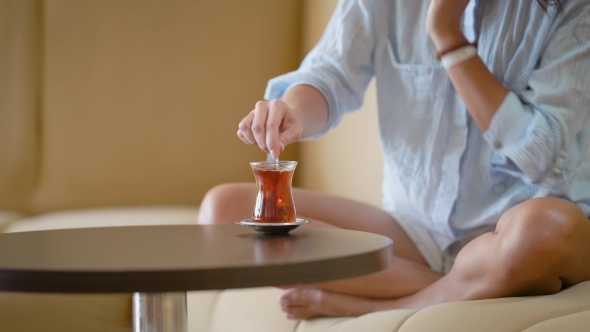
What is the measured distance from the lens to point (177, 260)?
63cm

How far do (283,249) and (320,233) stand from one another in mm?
190

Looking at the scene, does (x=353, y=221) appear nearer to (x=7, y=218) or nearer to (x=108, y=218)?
(x=108, y=218)

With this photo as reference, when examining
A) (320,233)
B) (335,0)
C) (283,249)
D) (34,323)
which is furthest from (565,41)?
(34,323)

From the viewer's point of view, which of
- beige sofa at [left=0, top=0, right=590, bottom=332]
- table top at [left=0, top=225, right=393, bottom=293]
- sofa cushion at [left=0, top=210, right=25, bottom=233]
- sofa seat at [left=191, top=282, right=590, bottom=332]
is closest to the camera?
table top at [left=0, top=225, right=393, bottom=293]

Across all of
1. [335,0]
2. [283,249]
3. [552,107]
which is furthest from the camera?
[335,0]

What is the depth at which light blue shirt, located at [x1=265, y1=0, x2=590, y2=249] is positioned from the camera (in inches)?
46.2

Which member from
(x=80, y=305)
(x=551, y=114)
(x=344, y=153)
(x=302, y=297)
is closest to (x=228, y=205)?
(x=302, y=297)

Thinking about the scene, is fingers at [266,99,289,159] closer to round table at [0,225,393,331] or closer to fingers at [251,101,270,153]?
fingers at [251,101,270,153]

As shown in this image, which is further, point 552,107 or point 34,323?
point 34,323

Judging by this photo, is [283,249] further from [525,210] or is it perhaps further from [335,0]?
[335,0]

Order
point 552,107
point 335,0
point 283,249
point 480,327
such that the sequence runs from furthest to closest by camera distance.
Result: point 335,0 → point 552,107 → point 480,327 → point 283,249

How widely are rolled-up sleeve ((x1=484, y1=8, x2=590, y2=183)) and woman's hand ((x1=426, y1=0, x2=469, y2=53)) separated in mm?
137

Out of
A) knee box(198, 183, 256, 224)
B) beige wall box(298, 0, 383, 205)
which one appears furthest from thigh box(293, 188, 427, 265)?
beige wall box(298, 0, 383, 205)

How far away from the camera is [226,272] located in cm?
Result: 58
